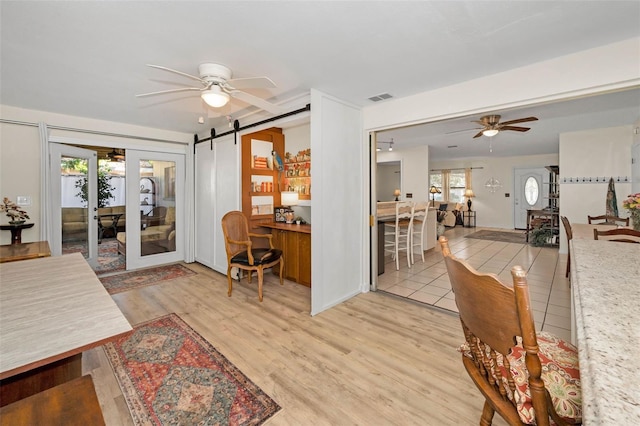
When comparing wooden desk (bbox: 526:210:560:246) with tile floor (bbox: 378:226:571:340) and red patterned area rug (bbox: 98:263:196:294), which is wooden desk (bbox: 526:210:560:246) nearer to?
tile floor (bbox: 378:226:571:340)

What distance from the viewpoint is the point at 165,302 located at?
339cm

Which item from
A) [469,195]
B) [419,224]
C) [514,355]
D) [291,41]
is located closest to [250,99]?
[291,41]

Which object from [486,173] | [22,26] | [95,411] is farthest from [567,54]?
[486,173]

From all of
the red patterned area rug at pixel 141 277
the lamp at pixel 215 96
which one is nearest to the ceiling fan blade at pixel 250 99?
the lamp at pixel 215 96

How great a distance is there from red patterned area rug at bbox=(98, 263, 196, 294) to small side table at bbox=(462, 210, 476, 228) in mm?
9537

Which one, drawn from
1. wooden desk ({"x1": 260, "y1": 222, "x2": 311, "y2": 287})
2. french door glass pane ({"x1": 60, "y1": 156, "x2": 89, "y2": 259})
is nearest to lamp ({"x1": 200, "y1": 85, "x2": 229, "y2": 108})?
wooden desk ({"x1": 260, "y1": 222, "x2": 311, "y2": 287})

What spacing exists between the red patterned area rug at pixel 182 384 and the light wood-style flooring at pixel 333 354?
0.08 meters

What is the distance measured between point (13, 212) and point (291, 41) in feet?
13.2

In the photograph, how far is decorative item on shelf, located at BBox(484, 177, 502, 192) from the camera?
976 centimetres

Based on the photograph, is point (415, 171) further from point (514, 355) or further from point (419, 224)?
point (514, 355)

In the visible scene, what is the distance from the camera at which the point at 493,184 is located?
32.2 feet

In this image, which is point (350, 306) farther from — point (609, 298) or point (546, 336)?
point (609, 298)

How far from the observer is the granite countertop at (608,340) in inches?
19.9

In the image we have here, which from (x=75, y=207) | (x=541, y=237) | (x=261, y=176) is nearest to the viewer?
(x=261, y=176)
